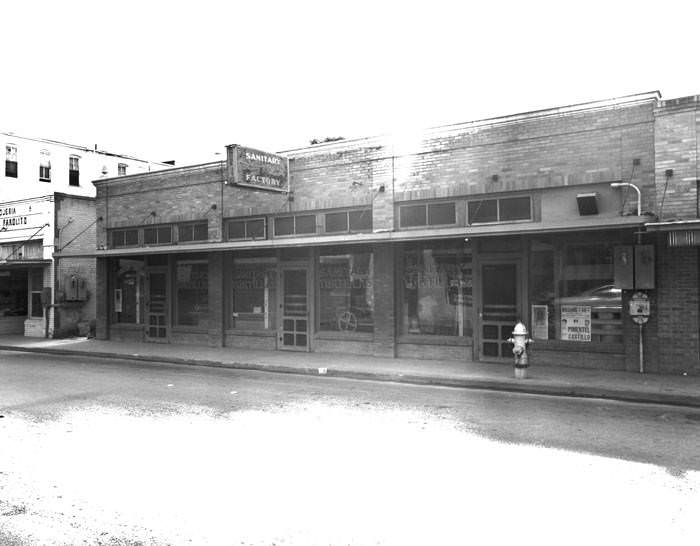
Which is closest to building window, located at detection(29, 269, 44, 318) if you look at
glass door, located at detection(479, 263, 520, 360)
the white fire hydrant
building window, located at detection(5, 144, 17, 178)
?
glass door, located at detection(479, 263, 520, 360)

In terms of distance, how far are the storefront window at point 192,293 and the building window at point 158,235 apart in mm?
908

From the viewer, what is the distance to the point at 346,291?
49.6 feet

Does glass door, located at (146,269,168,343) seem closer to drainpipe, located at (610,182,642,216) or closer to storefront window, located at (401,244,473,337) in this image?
Answer: storefront window, located at (401,244,473,337)

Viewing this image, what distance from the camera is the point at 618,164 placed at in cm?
1155

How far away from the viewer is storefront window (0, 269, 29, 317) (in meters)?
23.8

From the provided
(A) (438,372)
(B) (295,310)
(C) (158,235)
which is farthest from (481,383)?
(C) (158,235)

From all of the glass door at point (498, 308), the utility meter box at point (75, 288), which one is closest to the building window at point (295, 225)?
the glass door at point (498, 308)

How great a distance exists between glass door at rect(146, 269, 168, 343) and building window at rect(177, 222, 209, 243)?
52.2 inches

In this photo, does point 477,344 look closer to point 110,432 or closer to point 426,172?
point 426,172

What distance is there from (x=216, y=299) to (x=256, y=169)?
4.39 meters

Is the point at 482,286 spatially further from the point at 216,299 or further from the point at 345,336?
the point at 216,299

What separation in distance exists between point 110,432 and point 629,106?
10.7 m

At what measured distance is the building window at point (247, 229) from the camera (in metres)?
16.4

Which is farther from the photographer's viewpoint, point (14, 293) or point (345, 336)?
point (14, 293)
